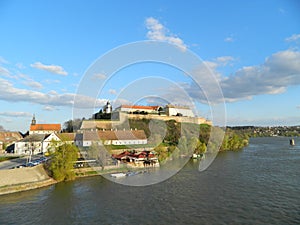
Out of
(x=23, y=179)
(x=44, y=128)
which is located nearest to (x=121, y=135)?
(x=44, y=128)

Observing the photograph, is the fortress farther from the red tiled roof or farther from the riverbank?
the riverbank

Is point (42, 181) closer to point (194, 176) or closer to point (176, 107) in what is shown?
point (194, 176)

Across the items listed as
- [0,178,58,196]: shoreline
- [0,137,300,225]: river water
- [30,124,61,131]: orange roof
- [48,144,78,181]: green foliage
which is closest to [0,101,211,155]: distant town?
[30,124,61,131]: orange roof

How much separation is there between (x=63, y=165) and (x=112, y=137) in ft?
39.9

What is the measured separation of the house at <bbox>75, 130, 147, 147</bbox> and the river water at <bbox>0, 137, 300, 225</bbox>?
1046cm

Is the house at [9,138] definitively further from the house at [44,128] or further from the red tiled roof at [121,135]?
the red tiled roof at [121,135]

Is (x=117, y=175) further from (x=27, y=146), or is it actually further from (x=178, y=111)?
(x=178, y=111)

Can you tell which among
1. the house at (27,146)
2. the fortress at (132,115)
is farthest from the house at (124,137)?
the fortress at (132,115)

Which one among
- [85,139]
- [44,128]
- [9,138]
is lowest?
[85,139]

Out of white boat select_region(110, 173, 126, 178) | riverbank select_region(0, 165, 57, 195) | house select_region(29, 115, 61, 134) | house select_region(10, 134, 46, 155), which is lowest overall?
white boat select_region(110, 173, 126, 178)

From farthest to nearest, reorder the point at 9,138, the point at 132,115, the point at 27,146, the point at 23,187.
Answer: the point at 132,115 < the point at 9,138 < the point at 27,146 < the point at 23,187

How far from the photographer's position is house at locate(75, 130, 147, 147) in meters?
25.3

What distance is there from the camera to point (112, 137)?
27000mm

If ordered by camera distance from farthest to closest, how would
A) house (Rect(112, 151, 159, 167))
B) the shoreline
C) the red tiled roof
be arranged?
the red tiled roof → house (Rect(112, 151, 159, 167)) → the shoreline
